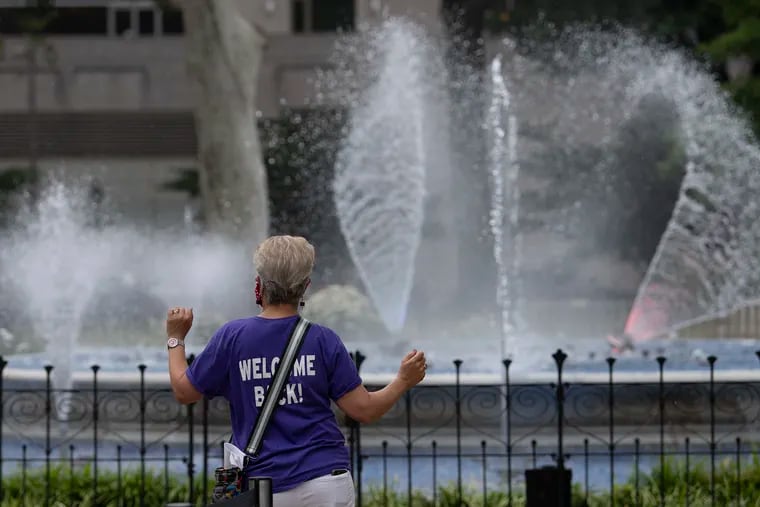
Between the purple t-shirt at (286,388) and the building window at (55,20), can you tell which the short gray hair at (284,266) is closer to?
the purple t-shirt at (286,388)

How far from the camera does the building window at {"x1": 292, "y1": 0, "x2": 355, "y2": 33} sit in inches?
1251

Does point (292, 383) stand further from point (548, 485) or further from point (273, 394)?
point (548, 485)

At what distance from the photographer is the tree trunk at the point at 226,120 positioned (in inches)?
781

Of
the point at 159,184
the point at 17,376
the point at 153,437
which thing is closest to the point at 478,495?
the point at 153,437

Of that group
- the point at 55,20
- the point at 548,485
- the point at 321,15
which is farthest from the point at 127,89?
the point at 548,485

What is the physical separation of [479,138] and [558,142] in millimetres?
1656

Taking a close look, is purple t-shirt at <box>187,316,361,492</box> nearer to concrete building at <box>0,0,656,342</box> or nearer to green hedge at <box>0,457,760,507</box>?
green hedge at <box>0,457,760,507</box>

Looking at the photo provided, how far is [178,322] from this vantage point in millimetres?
4117

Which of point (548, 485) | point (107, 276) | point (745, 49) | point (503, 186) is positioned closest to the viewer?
point (548, 485)

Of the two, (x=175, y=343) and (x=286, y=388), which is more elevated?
(x=175, y=343)

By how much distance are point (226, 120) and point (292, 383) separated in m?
16.6

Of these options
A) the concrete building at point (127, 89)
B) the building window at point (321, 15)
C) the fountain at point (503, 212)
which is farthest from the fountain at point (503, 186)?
the concrete building at point (127, 89)

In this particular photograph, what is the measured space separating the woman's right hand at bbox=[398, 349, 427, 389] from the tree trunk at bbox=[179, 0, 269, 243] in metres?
16.1

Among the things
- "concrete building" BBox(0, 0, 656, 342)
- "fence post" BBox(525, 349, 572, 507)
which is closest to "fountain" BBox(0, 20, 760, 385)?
"concrete building" BBox(0, 0, 656, 342)
